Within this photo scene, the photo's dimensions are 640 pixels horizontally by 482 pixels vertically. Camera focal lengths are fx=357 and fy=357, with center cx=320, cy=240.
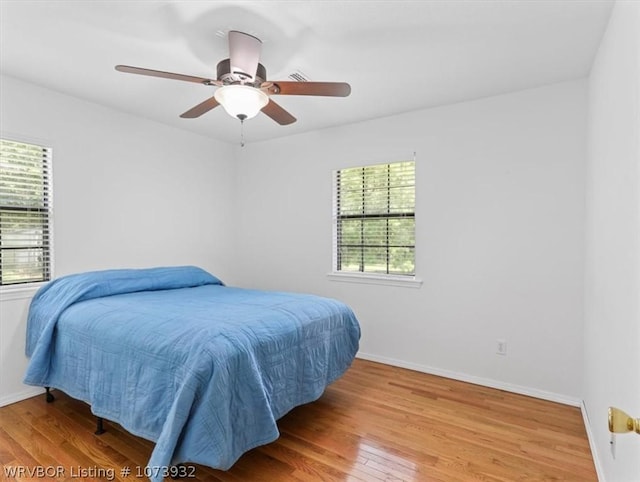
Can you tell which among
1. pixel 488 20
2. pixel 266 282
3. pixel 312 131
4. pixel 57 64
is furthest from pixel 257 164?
pixel 488 20

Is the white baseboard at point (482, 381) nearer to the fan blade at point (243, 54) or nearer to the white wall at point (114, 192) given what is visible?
the white wall at point (114, 192)

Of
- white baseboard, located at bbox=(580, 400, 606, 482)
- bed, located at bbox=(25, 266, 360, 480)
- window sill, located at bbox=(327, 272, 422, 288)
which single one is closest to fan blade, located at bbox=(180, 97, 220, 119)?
bed, located at bbox=(25, 266, 360, 480)

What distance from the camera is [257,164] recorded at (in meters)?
4.48

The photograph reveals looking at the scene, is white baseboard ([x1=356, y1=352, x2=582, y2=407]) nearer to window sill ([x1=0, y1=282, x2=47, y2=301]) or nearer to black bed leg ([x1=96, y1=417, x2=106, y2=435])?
black bed leg ([x1=96, y1=417, x2=106, y2=435])

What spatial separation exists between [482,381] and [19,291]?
3810mm

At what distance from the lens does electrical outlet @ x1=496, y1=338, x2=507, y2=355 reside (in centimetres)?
297

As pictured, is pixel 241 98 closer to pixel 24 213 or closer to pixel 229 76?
pixel 229 76

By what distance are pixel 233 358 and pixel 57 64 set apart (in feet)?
7.93

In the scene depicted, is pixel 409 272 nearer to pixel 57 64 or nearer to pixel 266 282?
pixel 266 282

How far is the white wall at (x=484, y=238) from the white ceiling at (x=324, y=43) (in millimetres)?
305

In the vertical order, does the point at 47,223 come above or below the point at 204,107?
below

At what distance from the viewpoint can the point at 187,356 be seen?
1.71m

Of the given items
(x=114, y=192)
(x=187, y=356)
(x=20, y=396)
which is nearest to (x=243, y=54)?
(x=187, y=356)

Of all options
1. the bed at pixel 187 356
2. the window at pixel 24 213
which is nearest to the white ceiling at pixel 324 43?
the window at pixel 24 213
